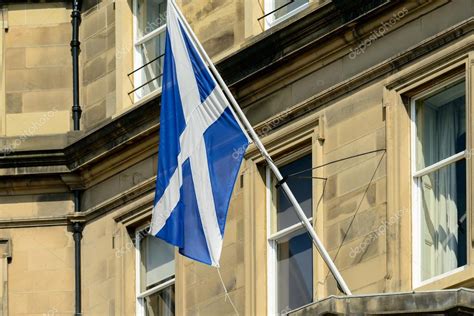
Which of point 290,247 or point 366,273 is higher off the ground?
point 290,247

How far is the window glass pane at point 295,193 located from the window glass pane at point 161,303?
2534mm

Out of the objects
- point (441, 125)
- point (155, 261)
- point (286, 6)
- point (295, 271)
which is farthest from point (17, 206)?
point (441, 125)

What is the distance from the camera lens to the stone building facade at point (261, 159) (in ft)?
111

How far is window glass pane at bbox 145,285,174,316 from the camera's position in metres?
38.0

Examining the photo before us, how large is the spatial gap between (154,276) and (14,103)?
142 inches

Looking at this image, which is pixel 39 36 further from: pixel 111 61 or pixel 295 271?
pixel 295 271

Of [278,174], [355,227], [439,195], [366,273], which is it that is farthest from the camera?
[355,227]

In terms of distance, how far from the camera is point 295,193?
3578 centimetres

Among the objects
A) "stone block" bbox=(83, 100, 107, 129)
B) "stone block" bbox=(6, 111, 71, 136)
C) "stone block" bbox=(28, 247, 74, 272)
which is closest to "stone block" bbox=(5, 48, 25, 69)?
"stone block" bbox=(6, 111, 71, 136)

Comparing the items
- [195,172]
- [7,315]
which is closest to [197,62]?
[195,172]

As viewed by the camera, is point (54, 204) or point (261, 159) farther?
point (54, 204)

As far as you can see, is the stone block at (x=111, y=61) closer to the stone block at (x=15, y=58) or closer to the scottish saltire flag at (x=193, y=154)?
the stone block at (x=15, y=58)

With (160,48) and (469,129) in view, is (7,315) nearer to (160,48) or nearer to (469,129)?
(160,48)

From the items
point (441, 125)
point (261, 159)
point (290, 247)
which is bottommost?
point (290, 247)
